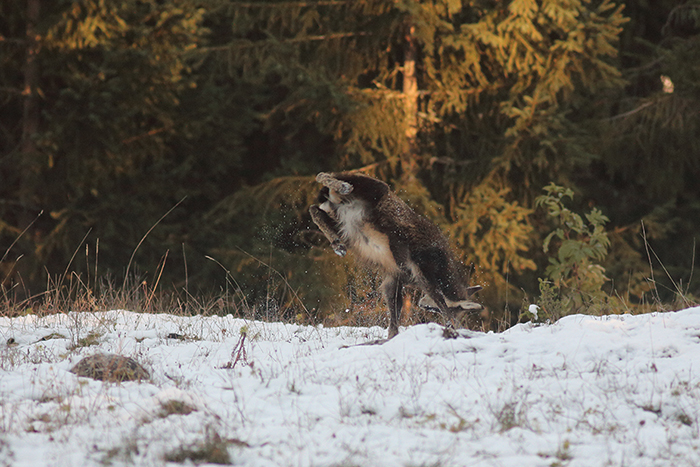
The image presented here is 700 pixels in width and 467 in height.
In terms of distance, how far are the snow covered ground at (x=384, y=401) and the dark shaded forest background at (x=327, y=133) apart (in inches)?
210

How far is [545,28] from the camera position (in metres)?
12.5

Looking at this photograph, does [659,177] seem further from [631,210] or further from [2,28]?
[2,28]

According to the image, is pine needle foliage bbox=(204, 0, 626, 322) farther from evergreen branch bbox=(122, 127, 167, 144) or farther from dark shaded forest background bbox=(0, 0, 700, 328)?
evergreen branch bbox=(122, 127, 167, 144)

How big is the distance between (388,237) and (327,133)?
8.81m

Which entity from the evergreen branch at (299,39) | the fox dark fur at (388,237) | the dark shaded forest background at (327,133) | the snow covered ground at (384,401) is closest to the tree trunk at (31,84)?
the dark shaded forest background at (327,133)

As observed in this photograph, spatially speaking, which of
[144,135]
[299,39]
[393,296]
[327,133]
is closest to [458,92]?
[327,133]

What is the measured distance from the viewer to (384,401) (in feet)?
13.7

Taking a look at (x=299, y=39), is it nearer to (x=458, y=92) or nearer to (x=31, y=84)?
(x=458, y=92)

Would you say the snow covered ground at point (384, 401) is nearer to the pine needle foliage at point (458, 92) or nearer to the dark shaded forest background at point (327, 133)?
the dark shaded forest background at point (327, 133)

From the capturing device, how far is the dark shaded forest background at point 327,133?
12.4 m

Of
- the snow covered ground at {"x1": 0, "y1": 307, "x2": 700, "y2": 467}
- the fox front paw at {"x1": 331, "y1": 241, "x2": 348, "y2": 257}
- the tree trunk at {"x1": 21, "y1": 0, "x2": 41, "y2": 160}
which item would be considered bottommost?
the snow covered ground at {"x1": 0, "y1": 307, "x2": 700, "y2": 467}

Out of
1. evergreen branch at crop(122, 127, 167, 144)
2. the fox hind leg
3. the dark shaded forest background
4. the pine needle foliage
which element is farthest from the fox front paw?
evergreen branch at crop(122, 127, 167, 144)

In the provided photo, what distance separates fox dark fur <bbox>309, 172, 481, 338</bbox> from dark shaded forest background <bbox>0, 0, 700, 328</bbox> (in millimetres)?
4619

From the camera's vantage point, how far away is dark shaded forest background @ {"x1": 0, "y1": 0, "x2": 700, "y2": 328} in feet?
40.6
